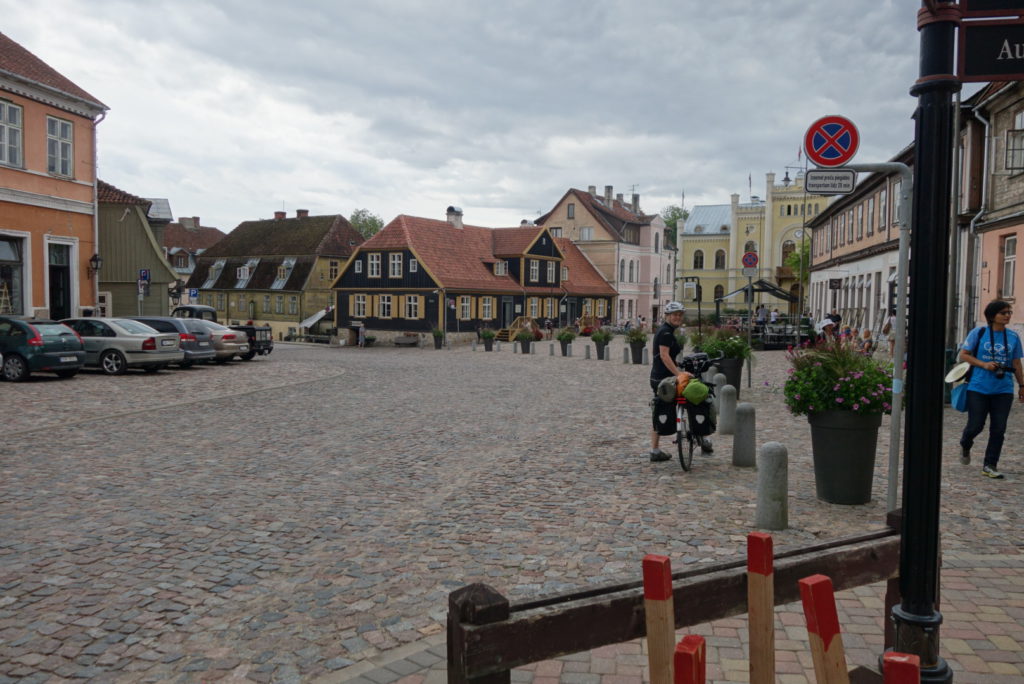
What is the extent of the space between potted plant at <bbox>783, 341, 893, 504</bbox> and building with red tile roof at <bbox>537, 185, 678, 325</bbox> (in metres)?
53.1

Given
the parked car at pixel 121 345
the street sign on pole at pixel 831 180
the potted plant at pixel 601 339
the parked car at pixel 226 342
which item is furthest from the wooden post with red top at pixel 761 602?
the potted plant at pixel 601 339

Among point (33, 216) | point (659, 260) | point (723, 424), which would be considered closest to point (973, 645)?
point (723, 424)

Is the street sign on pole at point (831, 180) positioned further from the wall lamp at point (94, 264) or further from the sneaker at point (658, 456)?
the wall lamp at point (94, 264)

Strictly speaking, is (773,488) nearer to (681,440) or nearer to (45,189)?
(681,440)

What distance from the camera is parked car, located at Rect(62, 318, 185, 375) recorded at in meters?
20.0

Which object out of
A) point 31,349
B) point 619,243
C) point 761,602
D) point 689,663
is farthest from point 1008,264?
point 619,243

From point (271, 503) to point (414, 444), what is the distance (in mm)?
3361

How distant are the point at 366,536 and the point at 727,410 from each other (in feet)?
21.5

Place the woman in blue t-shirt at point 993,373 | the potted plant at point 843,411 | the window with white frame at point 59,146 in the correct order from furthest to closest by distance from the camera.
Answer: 1. the window with white frame at point 59,146
2. the woman in blue t-shirt at point 993,373
3. the potted plant at point 843,411

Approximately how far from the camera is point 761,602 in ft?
8.11

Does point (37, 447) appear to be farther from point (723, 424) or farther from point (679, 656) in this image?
point (679, 656)

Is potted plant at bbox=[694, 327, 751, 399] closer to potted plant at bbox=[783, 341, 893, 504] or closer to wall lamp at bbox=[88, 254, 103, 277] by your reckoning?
potted plant at bbox=[783, 341, 893, 504]

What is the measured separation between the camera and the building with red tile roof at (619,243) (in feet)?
208

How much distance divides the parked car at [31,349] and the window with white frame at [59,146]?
8080 millimetres
